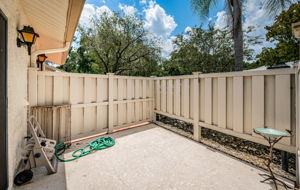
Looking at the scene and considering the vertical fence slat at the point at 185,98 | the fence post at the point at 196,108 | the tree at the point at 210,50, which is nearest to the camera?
the fence post at the point at 196,108

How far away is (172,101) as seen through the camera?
4.08 m

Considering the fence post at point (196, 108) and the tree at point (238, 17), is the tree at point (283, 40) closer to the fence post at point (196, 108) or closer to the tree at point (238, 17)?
the tree at point (238, 17)

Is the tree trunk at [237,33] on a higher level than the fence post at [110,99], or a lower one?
higher

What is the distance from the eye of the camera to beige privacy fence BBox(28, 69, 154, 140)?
9.49 feet

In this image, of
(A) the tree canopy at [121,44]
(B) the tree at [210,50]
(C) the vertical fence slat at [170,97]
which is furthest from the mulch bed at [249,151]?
(A) the tree canopy at [121,44]

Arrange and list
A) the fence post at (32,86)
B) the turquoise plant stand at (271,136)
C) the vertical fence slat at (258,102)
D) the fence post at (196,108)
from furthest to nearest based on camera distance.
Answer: the fence post at (196,108) → the fence post at (32,86) → the vertical fence slat at (258,102) → the turquoise plant stand at (271,136)

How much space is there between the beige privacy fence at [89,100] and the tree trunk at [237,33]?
2.98 m

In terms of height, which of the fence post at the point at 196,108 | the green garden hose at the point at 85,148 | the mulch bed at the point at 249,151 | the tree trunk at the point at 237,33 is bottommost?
the mulch bed at the point at 249,151

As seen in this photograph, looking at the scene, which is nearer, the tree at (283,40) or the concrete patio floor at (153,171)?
the concrete patio floor at (153,171)

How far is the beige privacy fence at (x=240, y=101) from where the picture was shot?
1961mm

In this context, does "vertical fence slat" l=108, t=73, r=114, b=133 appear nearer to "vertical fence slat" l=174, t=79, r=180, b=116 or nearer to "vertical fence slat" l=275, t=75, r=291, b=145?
"vertical fence slat" l=174, t=79, r=180, b=116

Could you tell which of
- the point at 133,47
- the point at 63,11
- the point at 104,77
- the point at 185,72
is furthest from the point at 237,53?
the point at 133,47

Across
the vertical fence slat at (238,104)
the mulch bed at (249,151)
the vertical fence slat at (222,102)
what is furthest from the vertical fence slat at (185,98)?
the vertical fence slat at (238,104)

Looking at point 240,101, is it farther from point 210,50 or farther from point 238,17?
point 210,50
